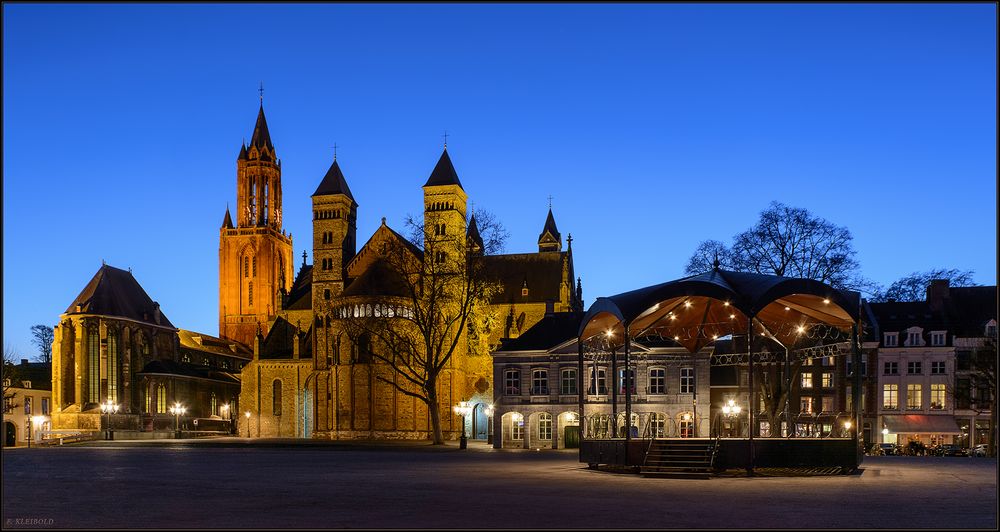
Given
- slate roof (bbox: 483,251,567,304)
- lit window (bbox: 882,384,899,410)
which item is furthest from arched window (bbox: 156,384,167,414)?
lit window (bbox: 882,384,899,410)

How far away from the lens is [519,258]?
8944cm

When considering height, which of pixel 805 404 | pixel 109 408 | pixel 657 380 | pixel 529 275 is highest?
pixel 529 275

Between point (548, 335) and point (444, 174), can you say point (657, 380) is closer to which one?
point (548, 335)

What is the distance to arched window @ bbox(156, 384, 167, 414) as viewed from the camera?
9550 centimetres

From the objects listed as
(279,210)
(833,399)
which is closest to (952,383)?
(833,399)

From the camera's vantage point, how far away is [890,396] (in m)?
64.0

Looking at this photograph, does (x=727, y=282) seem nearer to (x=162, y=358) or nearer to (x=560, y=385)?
(x=560, y=385)

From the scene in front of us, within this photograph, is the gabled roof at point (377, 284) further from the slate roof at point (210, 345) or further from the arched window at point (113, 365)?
the slate roof at point (210, 345)

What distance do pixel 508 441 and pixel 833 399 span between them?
21.3m

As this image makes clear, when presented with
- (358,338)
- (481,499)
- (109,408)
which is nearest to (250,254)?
(109,408)

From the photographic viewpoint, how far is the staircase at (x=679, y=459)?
1098 inches

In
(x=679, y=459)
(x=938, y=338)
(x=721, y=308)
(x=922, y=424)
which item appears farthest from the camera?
(x=938, y=338)

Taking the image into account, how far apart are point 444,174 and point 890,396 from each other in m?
39.8

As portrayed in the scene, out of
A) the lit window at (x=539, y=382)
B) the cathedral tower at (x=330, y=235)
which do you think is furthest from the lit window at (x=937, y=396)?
the cathedral tower at (x=330, y=235)
